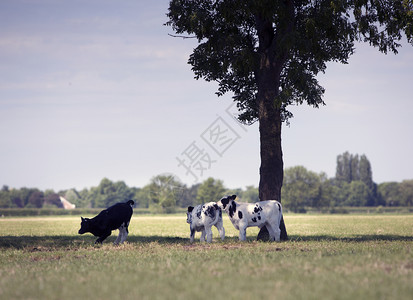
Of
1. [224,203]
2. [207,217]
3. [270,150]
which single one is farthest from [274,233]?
[270,150]

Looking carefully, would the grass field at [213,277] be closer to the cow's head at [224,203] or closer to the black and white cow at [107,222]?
the cow's head at [224,203]

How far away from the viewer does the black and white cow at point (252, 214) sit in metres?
19.9

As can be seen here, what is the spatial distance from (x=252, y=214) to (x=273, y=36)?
355 inches

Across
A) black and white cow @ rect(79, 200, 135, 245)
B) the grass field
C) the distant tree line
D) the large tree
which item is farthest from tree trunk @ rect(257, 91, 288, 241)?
the distant tree line

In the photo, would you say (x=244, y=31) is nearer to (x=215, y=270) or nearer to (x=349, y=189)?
(x=215, y=270)

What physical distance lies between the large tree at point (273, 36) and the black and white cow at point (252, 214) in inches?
87.3

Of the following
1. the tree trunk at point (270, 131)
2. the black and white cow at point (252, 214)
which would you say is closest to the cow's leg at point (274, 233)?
the black and white cow at point (252, 214)

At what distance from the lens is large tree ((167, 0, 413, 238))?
2083 centimetres

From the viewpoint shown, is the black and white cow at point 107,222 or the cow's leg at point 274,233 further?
the black and white cow at point 107,222

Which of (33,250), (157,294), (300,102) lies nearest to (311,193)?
(300,102)

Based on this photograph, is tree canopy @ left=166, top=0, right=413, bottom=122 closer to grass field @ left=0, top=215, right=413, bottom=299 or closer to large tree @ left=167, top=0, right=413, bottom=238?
large tree @ left=167, top=0, right=413, bottom=238

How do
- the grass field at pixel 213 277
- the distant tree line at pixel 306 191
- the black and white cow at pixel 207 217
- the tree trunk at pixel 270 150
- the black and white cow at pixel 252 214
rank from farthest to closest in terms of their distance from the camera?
the distant tree line at pixel 306 191 < the tree trunk at pixel 270 150 < the black and white cow at pixel 207 217 < the black and white cow at pixel 252 214 < the grass field at pixel 213 277

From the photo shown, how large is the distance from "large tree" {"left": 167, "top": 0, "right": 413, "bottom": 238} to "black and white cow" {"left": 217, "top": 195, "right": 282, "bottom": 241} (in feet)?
7.28

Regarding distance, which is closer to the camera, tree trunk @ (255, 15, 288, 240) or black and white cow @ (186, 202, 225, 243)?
black and white cow @ (186, 202, 225, 243)
